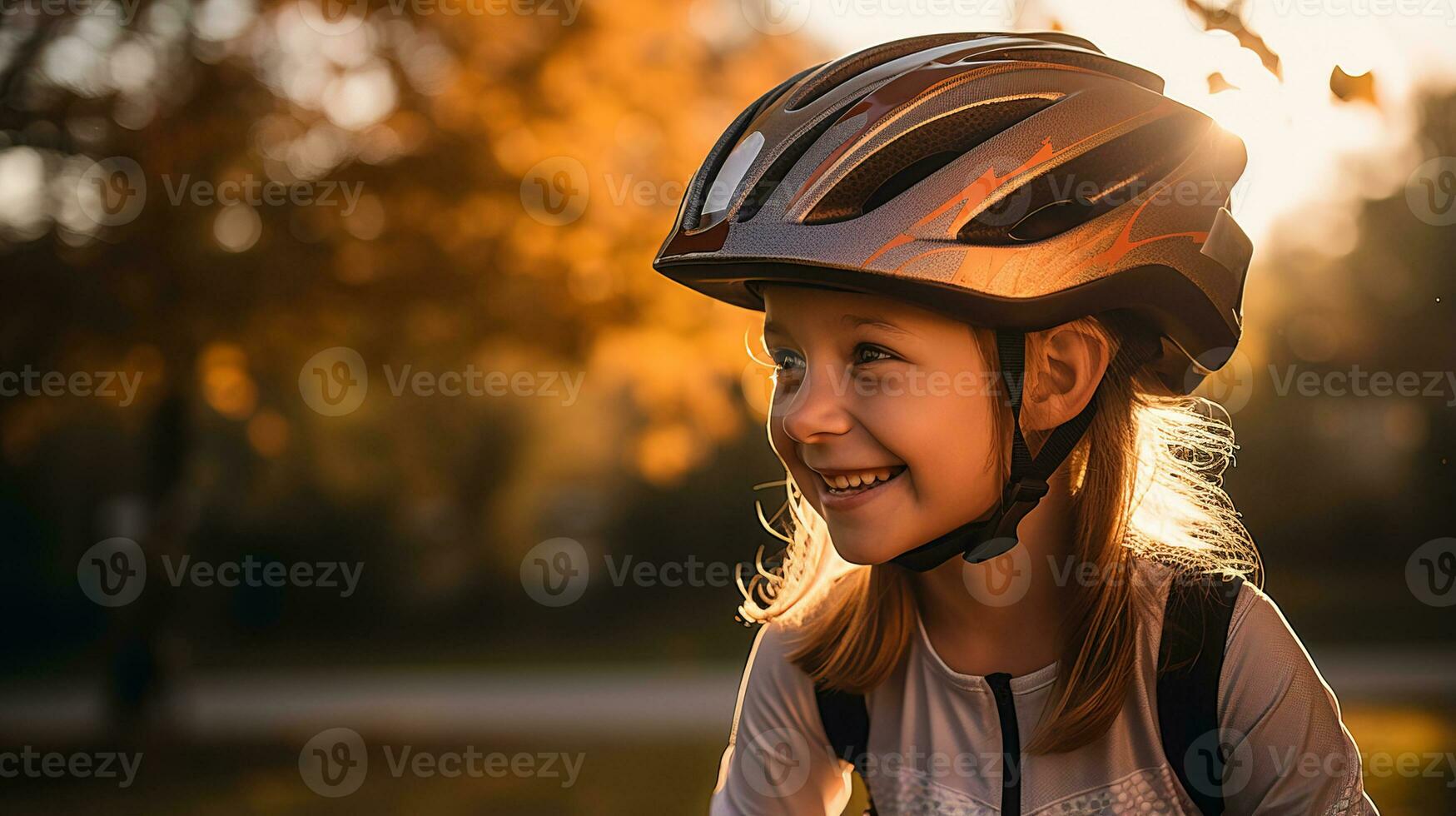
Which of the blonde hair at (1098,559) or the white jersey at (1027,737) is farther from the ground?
the blonde hair at (1098,559)

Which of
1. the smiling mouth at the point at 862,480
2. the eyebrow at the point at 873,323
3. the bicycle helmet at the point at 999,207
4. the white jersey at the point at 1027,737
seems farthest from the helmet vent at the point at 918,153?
the white jersey at the point at 1027,737

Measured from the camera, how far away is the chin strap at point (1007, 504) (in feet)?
7.97

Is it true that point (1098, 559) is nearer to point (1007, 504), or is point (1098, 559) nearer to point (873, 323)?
point (1007, 504)

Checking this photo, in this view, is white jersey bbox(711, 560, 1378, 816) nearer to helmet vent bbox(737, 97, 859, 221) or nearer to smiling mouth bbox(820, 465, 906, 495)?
smiling mouth bbox(820, 465, 906, 495)

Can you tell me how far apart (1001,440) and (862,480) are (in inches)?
11.3

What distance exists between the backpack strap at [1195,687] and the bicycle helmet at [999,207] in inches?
14.3

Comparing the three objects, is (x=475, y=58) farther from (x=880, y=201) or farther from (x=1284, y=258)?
(x=1284, y=258)

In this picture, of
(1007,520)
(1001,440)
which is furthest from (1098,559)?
(1001,440)

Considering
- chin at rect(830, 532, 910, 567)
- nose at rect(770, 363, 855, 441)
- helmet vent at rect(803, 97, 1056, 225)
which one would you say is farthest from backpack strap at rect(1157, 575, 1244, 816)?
helmet vent at rect(803, 97, 1056, 225)

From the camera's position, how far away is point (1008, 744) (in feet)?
8.28

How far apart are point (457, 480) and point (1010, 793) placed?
15.0 m

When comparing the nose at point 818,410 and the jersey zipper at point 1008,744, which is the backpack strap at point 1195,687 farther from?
the nose at point 818,410

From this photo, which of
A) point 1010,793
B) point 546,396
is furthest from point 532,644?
point 1010,793

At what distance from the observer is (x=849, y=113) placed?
260cm
